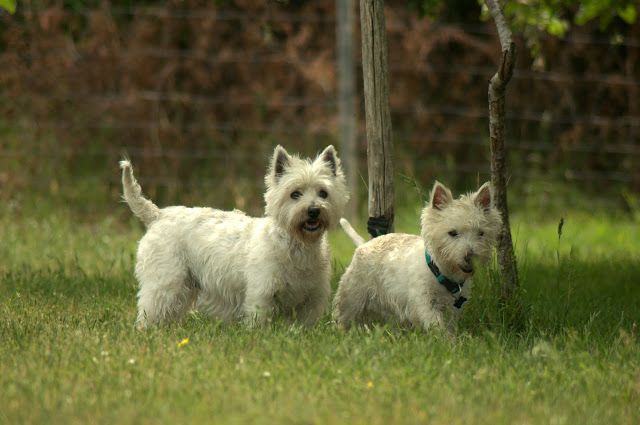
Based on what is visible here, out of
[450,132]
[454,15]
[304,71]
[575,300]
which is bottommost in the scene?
[575,300]

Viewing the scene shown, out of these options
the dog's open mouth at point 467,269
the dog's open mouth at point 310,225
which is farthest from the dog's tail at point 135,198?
the dog's open mouth at point 467,269

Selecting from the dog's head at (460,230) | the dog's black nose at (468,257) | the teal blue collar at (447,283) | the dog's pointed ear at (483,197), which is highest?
the dog's pointed ear at (483,197)

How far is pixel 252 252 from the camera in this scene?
5680 millimetres

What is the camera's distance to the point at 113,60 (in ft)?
38.6

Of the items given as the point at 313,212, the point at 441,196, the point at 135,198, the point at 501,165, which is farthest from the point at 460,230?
the point at 135,198

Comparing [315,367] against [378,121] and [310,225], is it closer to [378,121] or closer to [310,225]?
[310,225]

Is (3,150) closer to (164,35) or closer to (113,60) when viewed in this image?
(113,60)

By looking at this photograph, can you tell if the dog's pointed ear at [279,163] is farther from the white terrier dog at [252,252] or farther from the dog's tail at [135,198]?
the dog's tail at [135,198]

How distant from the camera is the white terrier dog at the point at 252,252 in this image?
553 centimetres

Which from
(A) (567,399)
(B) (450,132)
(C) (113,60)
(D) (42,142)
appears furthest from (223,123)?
(A) (567,399)

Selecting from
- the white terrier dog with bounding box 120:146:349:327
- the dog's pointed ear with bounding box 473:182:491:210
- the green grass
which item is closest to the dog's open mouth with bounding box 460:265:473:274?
the green grass

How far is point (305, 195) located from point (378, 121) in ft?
4.11

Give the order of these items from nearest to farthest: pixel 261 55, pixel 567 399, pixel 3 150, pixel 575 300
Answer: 1. pixel 567 399
2. pixel 575 300
3. pixel 3 150
4. pixel 261 55

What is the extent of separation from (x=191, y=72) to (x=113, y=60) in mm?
1125
